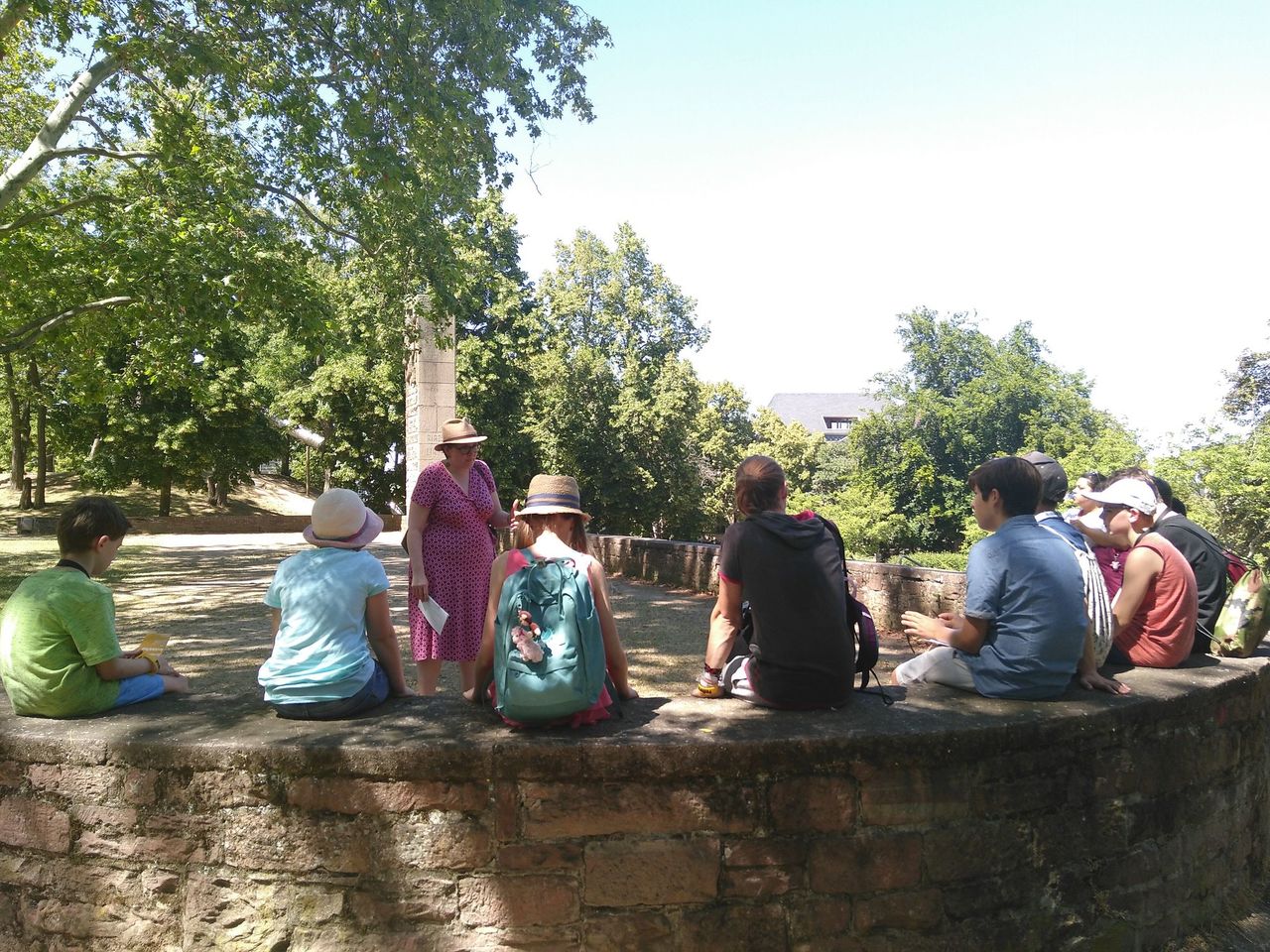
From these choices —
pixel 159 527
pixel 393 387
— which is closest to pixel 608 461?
pixel 393 387

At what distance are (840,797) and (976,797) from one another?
0.46 meters

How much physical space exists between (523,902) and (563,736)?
1.62 ft

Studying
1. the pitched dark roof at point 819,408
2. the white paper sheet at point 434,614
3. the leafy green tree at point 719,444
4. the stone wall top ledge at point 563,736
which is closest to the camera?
the stone wall top ledge at point 563,736

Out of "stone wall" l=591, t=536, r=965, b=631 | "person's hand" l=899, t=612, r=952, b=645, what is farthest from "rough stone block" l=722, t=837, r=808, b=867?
"stone wall" l=591, t=536, r=965, b=631

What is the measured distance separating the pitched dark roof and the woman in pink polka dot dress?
87.2 m

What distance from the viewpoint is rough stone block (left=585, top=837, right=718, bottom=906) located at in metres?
2.76

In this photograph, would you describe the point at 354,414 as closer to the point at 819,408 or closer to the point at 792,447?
the point at 792,447

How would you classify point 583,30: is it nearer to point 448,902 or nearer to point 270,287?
point 270,287

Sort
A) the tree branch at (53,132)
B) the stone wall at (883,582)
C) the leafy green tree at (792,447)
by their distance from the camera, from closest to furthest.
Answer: the stone wall at (883,582) < the tree branch at (53,132) < the leafy green tree at (792,447)

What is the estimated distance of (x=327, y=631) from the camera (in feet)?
10.2

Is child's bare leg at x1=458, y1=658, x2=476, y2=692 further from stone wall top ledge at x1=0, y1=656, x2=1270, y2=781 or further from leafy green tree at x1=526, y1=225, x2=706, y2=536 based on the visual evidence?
leafy green tree at x1=526, y1=225, x2=706, y2=536

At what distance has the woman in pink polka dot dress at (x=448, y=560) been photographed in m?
4.76

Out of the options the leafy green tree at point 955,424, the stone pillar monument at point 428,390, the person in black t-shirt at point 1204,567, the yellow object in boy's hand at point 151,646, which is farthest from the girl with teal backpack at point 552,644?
the leafy green tree at point 955,424

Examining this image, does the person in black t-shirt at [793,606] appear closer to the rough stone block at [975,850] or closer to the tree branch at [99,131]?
the rough stone block at [975,850]
